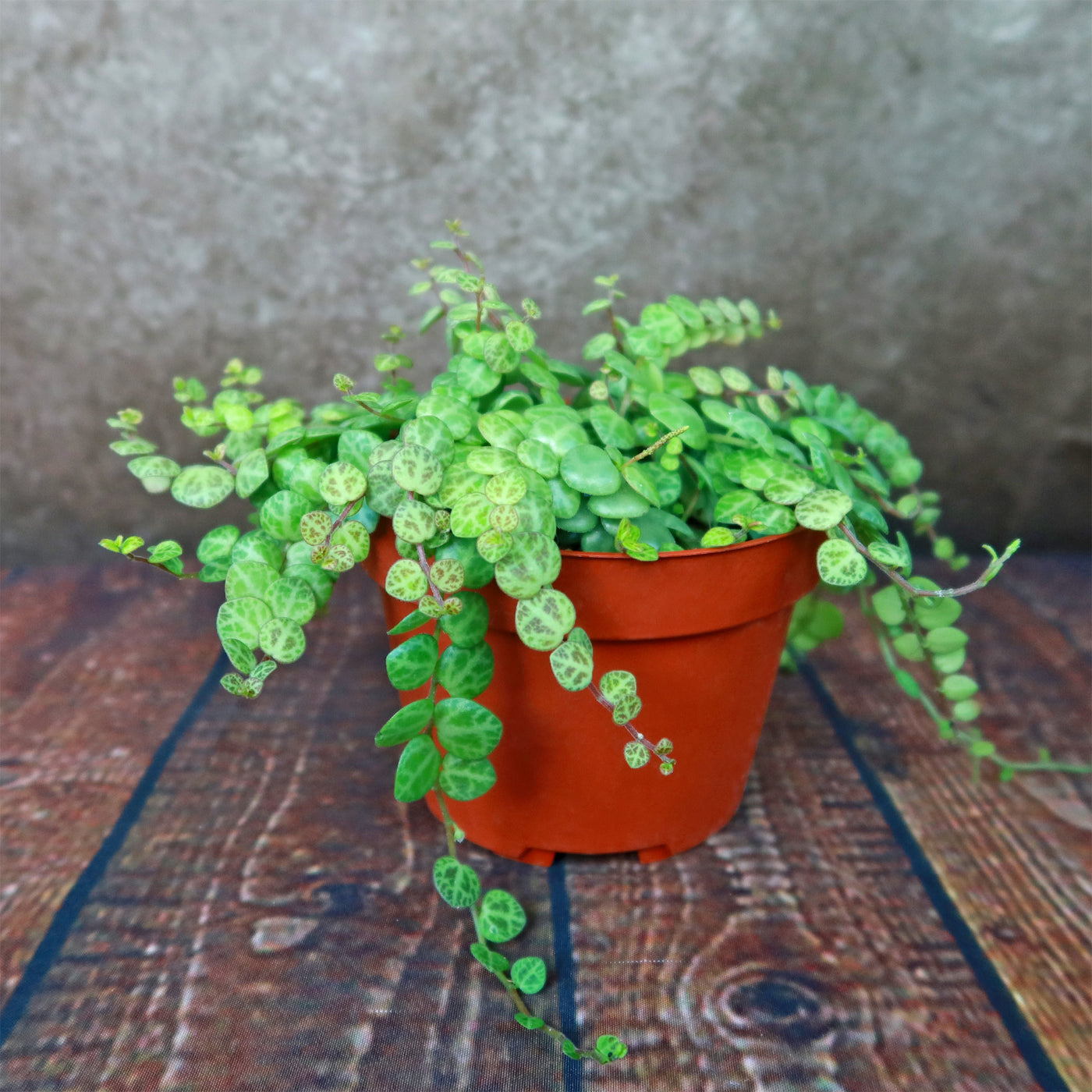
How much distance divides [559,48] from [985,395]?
3.12 ft

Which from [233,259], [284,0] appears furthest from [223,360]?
[284,0]

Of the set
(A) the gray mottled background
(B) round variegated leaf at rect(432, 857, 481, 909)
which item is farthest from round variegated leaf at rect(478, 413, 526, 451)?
(A) the gray mottled background

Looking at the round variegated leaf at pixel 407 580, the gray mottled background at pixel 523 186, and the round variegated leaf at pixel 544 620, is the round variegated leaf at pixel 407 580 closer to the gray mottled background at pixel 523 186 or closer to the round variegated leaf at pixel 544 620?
the round variegated leaf at pixel 544 620

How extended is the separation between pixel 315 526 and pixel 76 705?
0.64m

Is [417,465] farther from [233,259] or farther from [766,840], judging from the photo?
[233,259]

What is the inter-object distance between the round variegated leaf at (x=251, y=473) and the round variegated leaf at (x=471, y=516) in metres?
0.19

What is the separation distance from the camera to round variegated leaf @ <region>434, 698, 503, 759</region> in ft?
2.04

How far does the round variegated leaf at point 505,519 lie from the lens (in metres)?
0.58

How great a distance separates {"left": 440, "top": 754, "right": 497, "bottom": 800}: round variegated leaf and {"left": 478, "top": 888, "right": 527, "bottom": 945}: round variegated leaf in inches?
4.4

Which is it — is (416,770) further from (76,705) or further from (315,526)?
(76,705)

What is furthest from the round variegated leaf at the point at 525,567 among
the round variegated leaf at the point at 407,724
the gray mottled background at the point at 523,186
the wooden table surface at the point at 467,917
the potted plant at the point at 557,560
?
the gray mottled background at the point at 523,186

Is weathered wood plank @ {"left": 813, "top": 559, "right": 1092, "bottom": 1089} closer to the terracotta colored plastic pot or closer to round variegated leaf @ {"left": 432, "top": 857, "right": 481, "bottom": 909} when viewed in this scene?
the terracotta colored plastic pot

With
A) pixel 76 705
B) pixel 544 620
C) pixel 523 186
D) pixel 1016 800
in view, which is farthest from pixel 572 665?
pixel 523 186

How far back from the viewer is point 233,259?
1.46m
